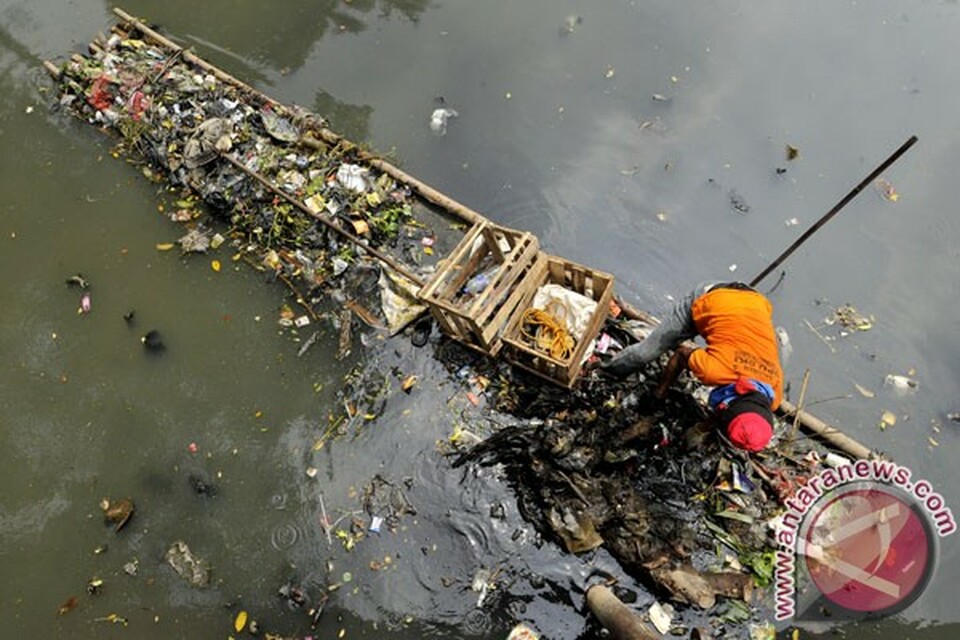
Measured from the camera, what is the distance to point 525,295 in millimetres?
4965

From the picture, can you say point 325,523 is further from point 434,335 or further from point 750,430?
point 750,430

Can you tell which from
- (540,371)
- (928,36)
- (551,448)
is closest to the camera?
(551,448)

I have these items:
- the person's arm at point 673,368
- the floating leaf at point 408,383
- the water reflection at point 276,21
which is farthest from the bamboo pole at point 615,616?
the water reflection at point 276,21

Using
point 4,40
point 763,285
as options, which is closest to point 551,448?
point 763,285

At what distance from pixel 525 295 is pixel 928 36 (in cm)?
552

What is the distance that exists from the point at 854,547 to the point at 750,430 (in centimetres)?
174

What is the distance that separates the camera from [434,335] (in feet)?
17.9

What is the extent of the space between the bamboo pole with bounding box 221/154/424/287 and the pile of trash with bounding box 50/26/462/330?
0.02 metres

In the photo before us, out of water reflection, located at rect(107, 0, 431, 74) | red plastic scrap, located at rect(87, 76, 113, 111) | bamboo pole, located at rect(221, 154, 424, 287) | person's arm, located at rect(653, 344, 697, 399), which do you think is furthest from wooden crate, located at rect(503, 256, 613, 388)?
red plastic scrap, located at rect(87, 76, 113, 111)

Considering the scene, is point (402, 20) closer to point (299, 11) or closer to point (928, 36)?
point (299, 11)

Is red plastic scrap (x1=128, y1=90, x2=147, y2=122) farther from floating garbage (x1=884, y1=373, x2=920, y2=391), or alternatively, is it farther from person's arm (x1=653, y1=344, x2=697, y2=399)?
floating garbage (x1=884, y1=373, x2=920, y2=391)

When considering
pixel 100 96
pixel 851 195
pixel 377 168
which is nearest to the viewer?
pixel 851 195

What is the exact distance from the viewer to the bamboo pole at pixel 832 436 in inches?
188

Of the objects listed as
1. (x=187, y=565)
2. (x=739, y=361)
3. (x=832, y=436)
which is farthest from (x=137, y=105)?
(x=832, y=436)
